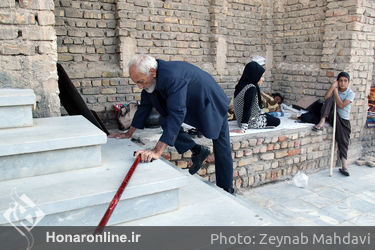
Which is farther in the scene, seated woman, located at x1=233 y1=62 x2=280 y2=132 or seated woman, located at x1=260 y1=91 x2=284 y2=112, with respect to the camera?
seated woman, located at x1=260 y1=91 x2=284 y2=112

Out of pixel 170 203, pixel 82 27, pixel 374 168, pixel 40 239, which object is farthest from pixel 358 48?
pixel 40 239

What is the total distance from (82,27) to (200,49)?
2.14 m

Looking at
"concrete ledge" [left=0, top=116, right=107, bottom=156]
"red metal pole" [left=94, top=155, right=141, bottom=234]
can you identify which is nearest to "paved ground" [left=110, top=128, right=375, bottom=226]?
"red metal pole" [left=94, top=155, right=141, bottom=234]

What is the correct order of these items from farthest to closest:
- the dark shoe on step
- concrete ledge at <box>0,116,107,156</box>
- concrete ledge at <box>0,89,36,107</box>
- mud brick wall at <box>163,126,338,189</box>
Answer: the dark shoe on step, mud brick wall at <box>163,126,338,189</box>, concrete ledge at <box>0,89,36,107</box>, concrete ledge at <box>0,116,107,156</box>

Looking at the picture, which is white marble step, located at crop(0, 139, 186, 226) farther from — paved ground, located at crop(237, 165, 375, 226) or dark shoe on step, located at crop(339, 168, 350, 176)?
dark shoe on step, located at crop(339, 168, 350, 176)

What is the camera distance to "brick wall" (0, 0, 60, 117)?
94.9 inches

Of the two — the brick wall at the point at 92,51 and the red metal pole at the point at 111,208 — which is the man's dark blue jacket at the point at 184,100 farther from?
the brick wall at the point at 92,51

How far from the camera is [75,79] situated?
455 cm

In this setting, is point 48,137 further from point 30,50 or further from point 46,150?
point 30,50

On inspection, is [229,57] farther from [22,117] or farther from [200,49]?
→ [22,117]

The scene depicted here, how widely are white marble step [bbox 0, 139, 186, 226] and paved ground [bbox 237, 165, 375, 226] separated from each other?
1.38m

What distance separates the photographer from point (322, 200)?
12.8 feet

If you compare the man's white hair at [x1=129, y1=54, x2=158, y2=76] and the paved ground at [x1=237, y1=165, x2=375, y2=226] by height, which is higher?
the man's white hair at [x1=129, y1=54, x2=158, y2=76]

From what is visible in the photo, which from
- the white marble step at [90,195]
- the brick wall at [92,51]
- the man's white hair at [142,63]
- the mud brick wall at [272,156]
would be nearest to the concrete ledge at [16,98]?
the white marble step at [90,195]
